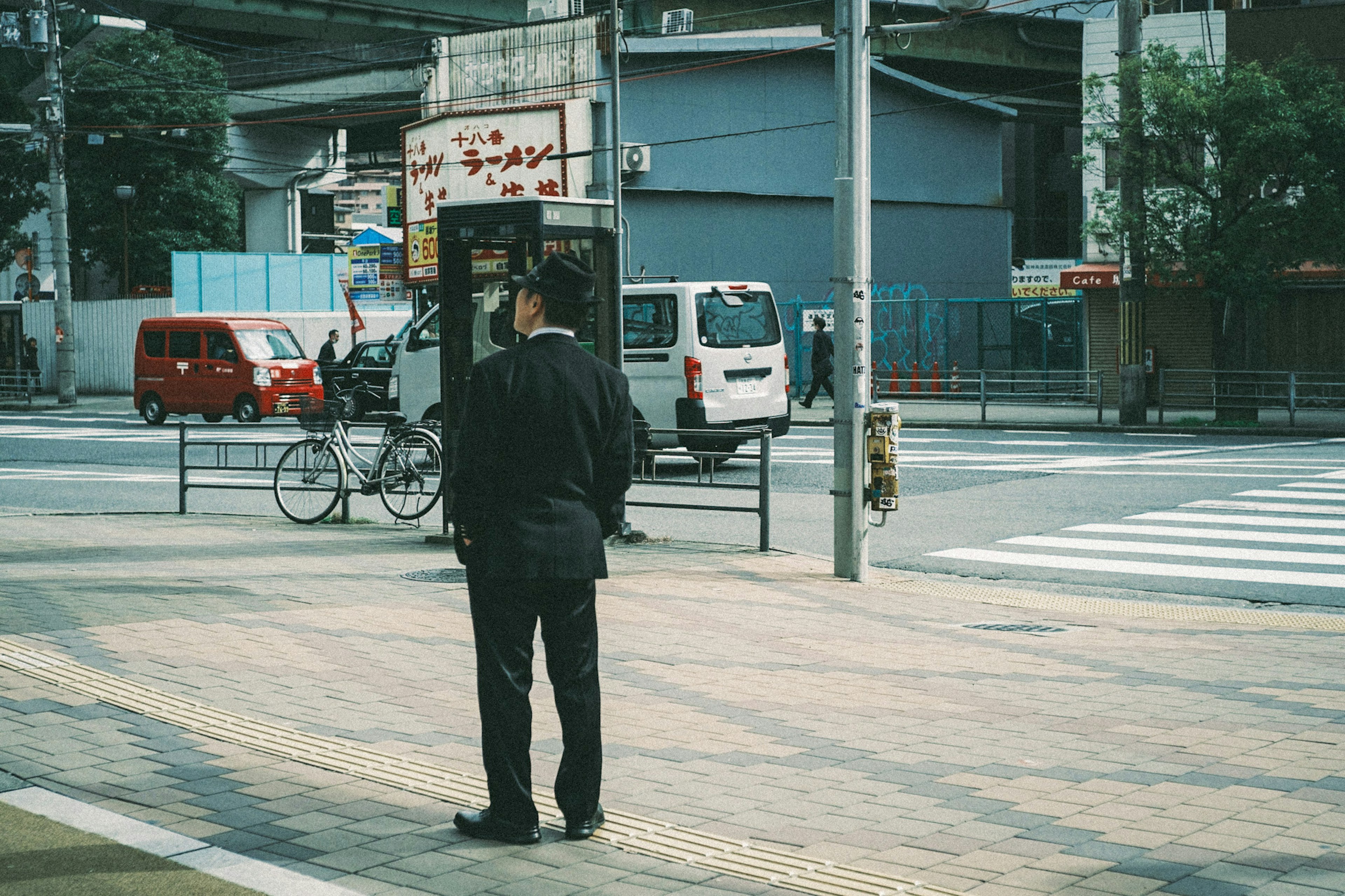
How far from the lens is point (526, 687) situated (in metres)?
4.39

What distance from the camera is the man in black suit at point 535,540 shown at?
14.1 ft

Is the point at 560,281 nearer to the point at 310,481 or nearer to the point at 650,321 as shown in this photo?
the point at 310,481

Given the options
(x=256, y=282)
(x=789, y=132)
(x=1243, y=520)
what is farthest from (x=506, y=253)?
(x=256, y=282)

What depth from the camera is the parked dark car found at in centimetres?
2869

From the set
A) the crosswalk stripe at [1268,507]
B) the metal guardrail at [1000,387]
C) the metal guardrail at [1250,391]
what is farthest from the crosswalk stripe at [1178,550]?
the metal guardrail at [1000,387]

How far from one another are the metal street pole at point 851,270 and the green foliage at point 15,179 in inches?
1533

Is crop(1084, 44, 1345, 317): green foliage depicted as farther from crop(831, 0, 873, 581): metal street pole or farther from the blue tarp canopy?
the blue tarp canopy

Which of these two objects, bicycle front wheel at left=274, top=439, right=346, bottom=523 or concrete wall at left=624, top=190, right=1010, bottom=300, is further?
concrete wall at left=624, top=190, right=1010, bottom=300

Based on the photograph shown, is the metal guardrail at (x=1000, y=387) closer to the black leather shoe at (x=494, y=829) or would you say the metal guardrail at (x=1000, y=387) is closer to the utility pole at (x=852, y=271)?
the utility pole at (x=852, y=271)

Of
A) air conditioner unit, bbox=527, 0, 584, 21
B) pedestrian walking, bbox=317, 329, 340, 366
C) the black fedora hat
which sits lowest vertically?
the black fedora hat

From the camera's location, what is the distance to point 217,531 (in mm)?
12352

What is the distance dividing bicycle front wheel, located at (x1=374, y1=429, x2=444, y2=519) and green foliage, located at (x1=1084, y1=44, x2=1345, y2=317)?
1484cm

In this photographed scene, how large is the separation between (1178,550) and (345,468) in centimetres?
718

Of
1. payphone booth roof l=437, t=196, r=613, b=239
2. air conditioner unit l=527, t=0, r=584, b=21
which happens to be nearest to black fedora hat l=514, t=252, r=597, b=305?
payphone booth roof l=437, t=196, r=613, b=239
